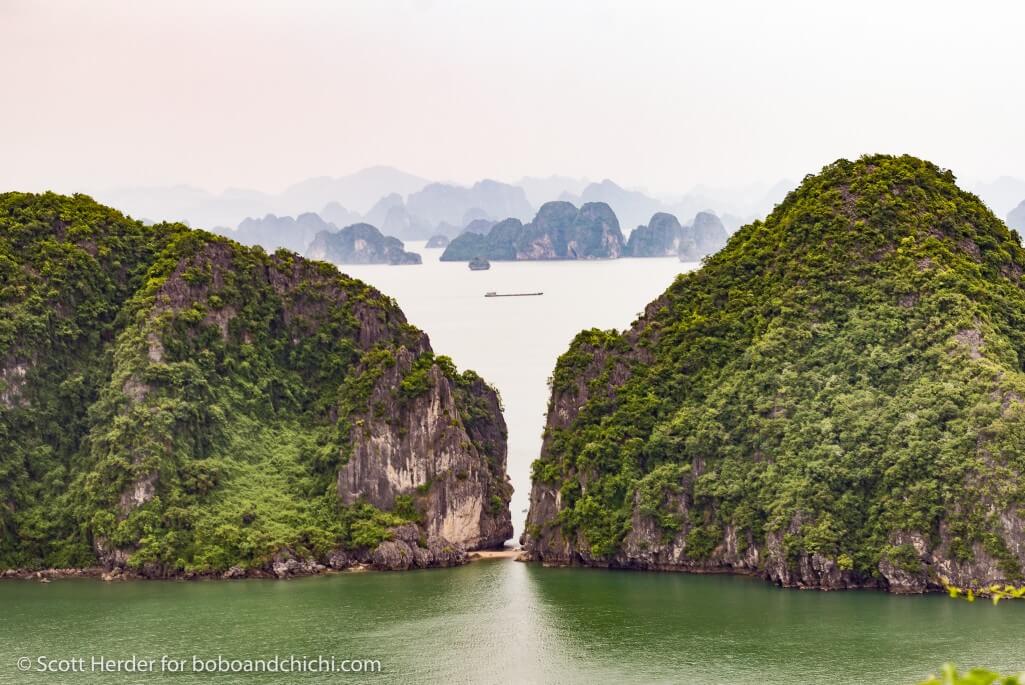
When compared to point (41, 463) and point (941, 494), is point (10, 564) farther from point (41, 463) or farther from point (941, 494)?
point (941, 494)

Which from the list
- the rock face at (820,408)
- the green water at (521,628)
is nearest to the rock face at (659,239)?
the rock face at (820,408)

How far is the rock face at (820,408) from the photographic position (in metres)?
47.4

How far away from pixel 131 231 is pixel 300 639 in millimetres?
24837

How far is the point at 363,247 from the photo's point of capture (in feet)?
558

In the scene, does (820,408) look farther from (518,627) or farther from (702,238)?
(702,238)

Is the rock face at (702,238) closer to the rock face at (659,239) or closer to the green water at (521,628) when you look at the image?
the rock face at (659,239)

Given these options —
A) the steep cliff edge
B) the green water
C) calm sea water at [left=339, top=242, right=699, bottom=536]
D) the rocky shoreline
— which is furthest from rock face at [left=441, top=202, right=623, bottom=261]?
the green water

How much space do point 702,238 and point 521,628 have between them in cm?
12968

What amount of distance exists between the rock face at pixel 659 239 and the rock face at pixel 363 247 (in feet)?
93.0

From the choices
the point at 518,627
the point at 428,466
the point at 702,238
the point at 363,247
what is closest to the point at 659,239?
the point at 702,238

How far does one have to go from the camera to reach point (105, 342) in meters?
59.2

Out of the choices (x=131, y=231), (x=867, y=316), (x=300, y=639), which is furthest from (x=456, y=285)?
(x=300, y=639)

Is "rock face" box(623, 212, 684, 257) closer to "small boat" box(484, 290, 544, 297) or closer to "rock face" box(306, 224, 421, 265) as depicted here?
"rock face" box(306, 224, 421, 265)

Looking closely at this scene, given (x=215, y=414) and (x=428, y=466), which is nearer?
(x=428, y=466)
